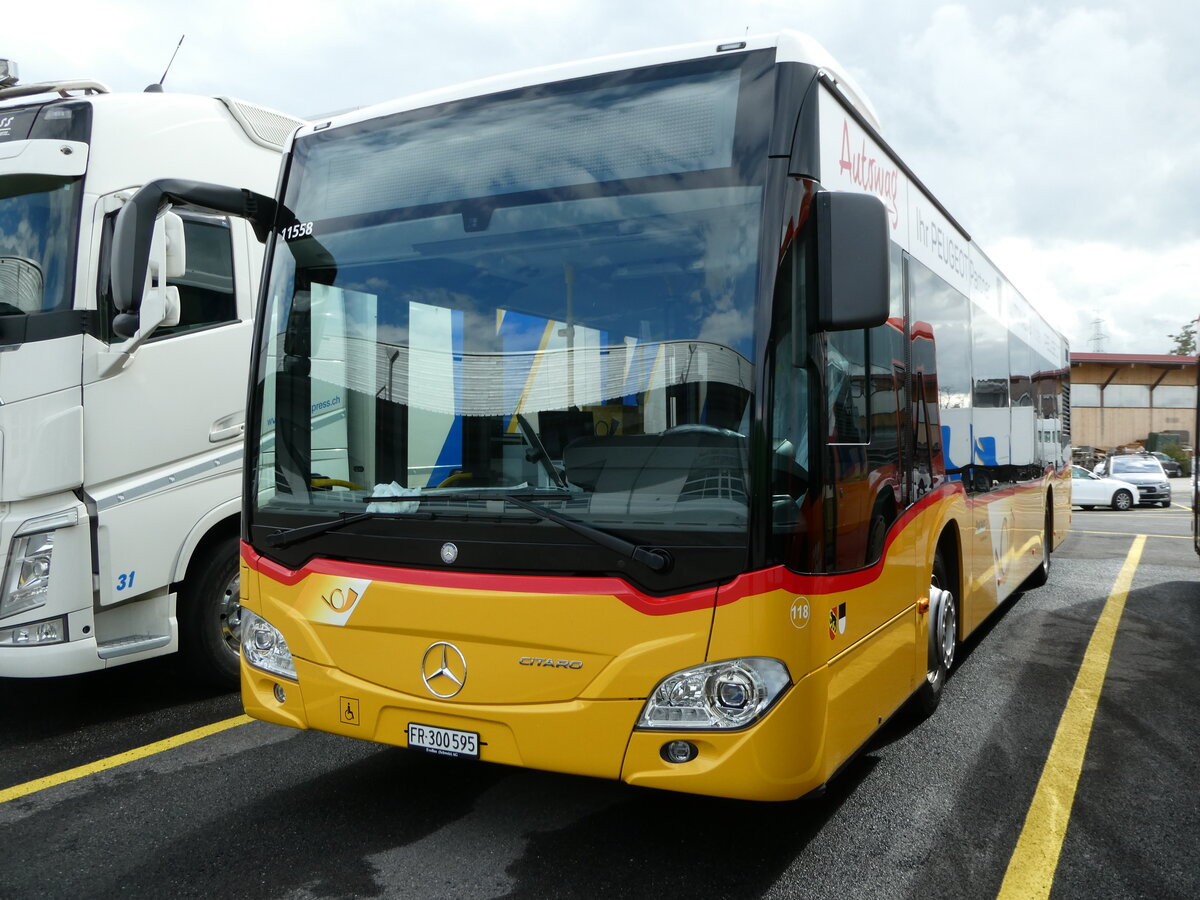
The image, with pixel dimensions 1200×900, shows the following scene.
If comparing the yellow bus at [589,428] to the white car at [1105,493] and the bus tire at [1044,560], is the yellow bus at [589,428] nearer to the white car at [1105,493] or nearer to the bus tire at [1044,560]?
the bus tire at [1044,560]

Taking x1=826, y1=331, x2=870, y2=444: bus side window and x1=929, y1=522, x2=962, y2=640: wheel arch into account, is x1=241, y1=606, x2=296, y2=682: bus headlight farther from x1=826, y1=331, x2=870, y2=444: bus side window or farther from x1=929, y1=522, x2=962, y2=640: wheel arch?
x1=929, y1=522, x2=962, y2=640: wheel arch

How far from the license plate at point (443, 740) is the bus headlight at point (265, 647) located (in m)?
0.59

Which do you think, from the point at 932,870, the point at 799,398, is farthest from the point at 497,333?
the point at 932,870

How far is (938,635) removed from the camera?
500 centimetres

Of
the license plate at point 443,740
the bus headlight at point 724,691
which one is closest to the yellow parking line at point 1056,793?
the bus headlight at point 724,691

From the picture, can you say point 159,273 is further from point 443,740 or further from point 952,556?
point 952,556

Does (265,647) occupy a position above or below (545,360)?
below

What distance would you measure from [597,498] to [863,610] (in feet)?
3.74

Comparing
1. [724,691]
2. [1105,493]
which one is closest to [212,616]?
[724,691]

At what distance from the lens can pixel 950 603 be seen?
207 inches

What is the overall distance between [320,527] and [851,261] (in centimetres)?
204

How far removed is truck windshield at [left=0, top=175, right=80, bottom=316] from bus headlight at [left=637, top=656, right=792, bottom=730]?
3.58 m

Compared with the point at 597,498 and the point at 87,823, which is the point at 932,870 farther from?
the point at 87,823

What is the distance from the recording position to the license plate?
3277mm
